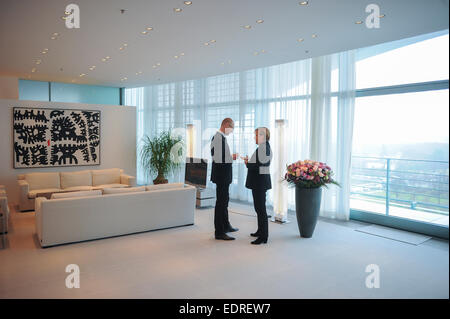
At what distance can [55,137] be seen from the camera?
812cm

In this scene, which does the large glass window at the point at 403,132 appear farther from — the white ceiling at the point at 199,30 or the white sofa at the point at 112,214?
the white sofa at the point at 112,214

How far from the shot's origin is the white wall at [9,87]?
8.27 m

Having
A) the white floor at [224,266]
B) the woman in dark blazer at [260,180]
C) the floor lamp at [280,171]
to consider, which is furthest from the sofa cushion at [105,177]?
the woman in dark blazer at [260,180]

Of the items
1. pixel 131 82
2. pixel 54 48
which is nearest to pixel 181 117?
pixel 131 82

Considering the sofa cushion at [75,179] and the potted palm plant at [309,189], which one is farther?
the sofa cushion at [75,179]

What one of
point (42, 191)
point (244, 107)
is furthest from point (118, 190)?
point (244, 107)

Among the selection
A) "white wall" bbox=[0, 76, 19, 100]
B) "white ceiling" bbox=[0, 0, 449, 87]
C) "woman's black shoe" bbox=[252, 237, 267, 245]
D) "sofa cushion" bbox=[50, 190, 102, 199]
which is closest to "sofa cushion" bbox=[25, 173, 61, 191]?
"white ceiling" bbox=[0, 0, 449, 87]

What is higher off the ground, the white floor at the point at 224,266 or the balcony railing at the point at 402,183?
the balcony railing at the point at 402,183

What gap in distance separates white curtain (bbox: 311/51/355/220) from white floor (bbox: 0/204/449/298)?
3.40 feet

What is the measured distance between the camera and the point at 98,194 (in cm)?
509

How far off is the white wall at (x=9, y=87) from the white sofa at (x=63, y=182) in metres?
2.24

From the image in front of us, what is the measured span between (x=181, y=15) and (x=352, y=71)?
3.44m

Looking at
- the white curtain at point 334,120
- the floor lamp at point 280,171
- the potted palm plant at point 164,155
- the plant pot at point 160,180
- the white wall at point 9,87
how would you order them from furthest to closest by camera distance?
1. the potted palm plant at point 164,155
2. the plant pot at point 160,180
3. the white wall at point 9,87
4. the white curtain at point 334,120
5. the floor lamp at point 280,171

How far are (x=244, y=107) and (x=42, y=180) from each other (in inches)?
182
